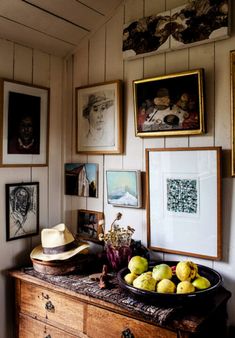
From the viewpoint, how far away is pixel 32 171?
1.98 meters

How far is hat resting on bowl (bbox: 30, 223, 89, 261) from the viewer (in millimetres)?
1742

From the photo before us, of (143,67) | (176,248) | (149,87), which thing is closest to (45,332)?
(176,248)

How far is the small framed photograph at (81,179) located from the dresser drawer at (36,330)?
0.73m

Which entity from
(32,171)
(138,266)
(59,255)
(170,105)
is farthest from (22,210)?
(170,105)

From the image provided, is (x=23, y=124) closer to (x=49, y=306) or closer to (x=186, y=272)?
(x=49, y=306)

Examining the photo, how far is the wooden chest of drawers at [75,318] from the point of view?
1.27 m

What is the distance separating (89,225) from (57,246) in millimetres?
297

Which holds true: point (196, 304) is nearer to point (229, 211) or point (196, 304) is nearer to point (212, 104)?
point (229, 211)

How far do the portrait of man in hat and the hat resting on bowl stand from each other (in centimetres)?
54

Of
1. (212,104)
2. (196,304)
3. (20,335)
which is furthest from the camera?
(20,335)

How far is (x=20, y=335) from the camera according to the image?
178 cm

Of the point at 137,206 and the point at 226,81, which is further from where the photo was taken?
the point at 137,206

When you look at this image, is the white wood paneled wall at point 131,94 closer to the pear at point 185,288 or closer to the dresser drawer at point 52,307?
the pear at point 185,288

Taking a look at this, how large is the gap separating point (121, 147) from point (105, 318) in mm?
862
